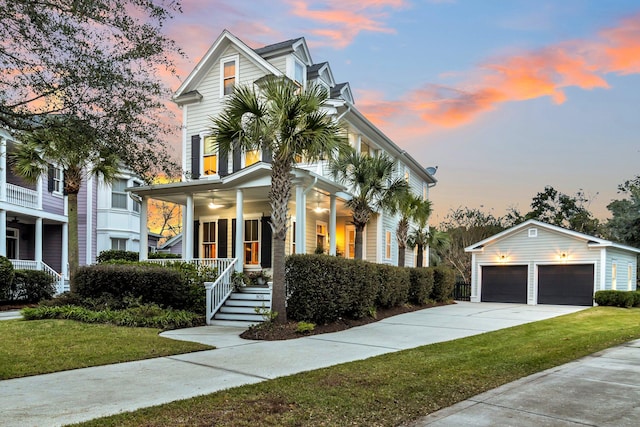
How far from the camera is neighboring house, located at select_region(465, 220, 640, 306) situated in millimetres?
21547

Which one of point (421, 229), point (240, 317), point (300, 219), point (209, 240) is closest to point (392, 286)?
point (300, 219)

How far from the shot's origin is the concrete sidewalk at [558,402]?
4484mm

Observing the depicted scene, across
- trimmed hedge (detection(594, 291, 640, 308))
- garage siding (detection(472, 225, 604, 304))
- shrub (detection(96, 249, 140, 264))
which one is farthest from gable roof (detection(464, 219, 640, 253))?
shrub (detection(96, 249, 140, 264))

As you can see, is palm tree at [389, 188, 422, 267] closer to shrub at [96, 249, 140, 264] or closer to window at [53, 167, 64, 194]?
shrub at [96, 249, 140, 264]

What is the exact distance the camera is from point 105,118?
7266mm

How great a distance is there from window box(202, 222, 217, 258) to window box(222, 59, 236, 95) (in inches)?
199

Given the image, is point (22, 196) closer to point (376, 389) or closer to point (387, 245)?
point (387, 245)

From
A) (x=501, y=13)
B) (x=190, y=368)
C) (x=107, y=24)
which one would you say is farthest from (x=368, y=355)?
(x=501, y=13)

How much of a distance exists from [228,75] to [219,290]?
353 inches

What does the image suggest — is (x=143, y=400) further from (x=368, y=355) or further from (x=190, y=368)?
(x=368, y=355)

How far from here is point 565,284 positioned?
22203 mm

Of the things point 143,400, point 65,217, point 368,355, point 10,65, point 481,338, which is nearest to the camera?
point 143,400

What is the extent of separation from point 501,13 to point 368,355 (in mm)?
10165

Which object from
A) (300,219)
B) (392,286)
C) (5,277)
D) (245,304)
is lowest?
(245,304)
